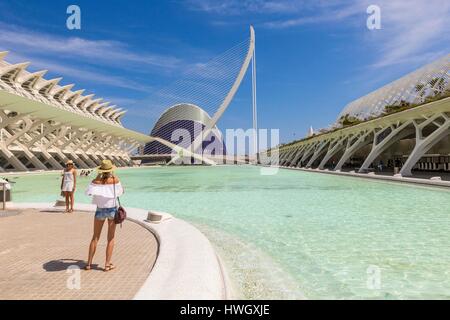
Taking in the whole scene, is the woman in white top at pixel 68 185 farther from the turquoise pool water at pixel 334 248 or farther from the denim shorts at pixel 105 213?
the denim shorts at pixel 105 213

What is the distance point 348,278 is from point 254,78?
56.5 metres

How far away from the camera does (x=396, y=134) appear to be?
23734mm

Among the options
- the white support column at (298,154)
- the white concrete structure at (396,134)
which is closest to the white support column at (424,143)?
the white concrete structure at (396,134)

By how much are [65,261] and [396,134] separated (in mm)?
23981

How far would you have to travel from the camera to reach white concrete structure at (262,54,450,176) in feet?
64.1

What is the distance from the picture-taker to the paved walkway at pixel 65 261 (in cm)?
326

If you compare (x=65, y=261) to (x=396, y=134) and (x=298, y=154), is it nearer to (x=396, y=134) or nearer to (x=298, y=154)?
(x=396, y=134)

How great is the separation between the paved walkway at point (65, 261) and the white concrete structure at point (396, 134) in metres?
17.8

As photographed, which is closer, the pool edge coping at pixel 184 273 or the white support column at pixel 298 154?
the pool edge coping at pixel 184 273

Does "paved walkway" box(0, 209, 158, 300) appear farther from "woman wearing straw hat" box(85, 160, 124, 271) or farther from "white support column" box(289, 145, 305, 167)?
"white support column" box(289, 145, 305, 167)

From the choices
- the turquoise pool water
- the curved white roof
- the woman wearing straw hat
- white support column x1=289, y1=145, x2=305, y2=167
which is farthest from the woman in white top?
the curved white roof

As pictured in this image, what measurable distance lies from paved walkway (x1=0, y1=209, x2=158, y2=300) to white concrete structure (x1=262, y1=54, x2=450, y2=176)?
1778 centimetres

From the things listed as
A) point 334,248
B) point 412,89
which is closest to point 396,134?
point 334,248

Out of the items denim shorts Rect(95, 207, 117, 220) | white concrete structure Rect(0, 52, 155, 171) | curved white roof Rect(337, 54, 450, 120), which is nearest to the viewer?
denim shorts Rect(95, 207, 117, 220)
